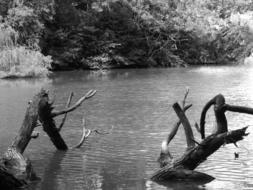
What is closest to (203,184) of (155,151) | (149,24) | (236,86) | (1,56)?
(155,151)

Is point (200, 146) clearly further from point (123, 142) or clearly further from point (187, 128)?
point (123, 142)

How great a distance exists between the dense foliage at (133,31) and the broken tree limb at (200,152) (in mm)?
36661

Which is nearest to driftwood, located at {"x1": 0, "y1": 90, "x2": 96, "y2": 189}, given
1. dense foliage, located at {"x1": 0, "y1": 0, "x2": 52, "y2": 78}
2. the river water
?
the river water

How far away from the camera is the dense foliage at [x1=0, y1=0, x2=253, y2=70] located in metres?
51.5

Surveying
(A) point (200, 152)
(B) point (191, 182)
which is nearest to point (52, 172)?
(B) point (191, 182)

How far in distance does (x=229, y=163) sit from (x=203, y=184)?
226cm

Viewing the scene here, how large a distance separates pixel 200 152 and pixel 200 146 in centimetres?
13

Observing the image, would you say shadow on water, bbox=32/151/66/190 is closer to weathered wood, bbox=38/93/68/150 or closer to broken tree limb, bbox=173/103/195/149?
weathered wood, bbox=38/93/68/150

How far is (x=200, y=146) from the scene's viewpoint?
11773 mm

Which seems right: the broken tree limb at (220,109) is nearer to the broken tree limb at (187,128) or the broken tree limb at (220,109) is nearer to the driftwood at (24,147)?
the broken tree limb at (187,128)

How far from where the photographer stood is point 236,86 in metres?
35.1

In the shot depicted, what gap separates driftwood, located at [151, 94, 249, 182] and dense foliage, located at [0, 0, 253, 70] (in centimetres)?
3666

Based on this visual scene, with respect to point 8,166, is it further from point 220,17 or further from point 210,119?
point 220,17

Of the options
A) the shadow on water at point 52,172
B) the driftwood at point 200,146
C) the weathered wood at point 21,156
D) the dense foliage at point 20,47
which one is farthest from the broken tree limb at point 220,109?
the dense foliage at point 20,47
